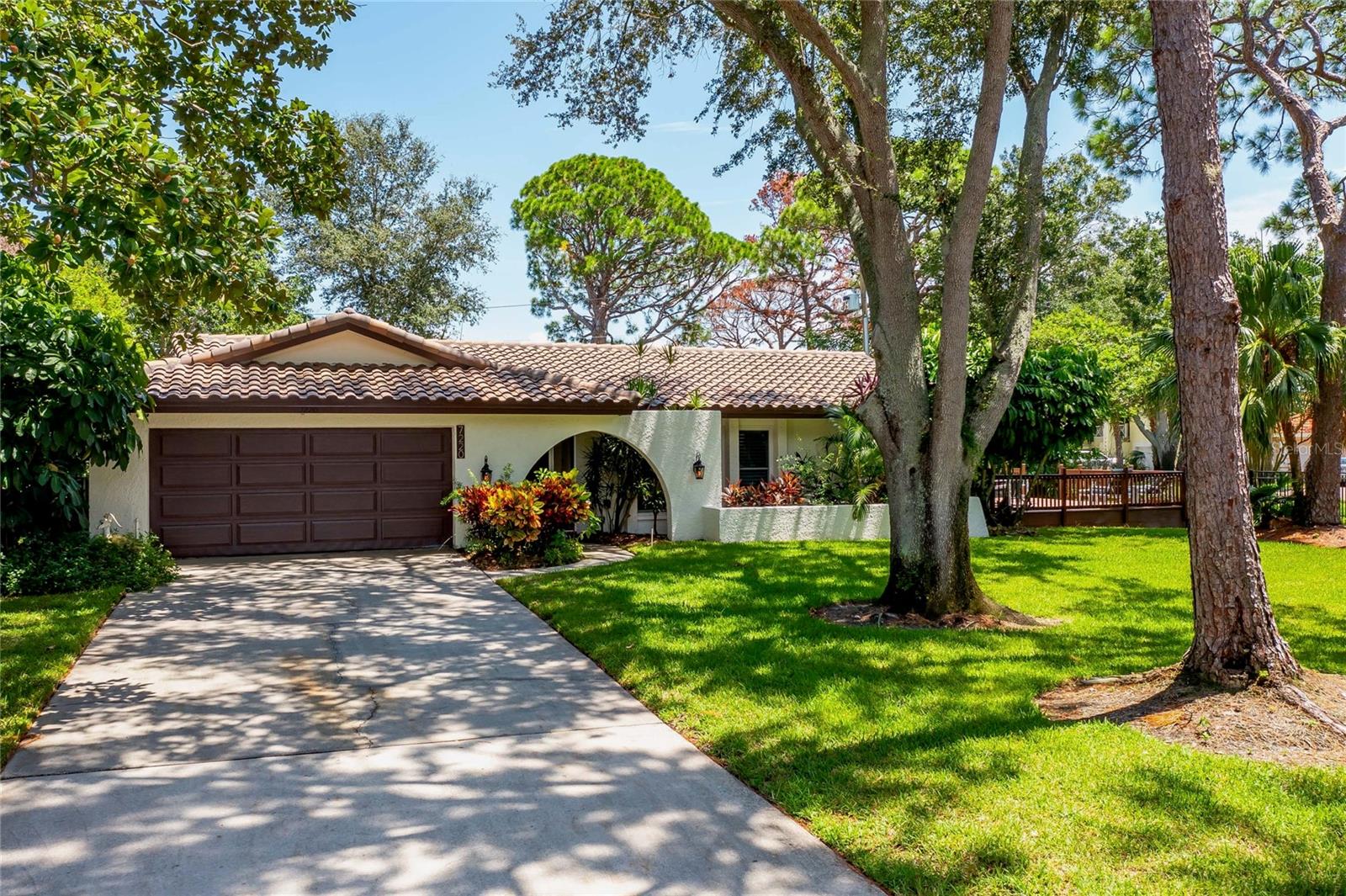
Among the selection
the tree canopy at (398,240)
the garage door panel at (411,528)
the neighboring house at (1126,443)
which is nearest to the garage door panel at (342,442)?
the garage door panel at (411,528)

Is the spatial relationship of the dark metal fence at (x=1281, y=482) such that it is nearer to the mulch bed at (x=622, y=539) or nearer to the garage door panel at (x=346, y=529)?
the mulch bed at (x=622, y=539)

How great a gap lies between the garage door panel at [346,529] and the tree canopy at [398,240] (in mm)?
16115

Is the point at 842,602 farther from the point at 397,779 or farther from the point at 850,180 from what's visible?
the point at 397,779

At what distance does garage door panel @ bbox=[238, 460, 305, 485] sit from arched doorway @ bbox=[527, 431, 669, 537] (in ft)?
14.1

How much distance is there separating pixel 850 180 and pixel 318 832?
735cm

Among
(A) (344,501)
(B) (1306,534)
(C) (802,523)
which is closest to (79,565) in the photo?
(A) (344,501)

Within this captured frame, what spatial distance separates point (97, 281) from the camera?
18.9 m

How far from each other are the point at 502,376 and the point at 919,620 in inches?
373

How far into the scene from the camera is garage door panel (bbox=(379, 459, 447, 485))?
581 inches

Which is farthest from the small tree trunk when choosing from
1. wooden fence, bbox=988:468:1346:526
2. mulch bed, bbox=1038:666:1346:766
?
mulch bed, bbox=1038:666:1346:766

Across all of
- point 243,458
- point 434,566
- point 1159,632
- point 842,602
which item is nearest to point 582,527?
point 434,566

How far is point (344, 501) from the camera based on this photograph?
14.5 metres

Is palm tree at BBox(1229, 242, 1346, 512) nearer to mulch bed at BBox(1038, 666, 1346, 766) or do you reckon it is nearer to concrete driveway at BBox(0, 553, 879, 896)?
mulch bed at BBox(1038, 666, 1346, 766)

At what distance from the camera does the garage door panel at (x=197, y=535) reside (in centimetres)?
1370
